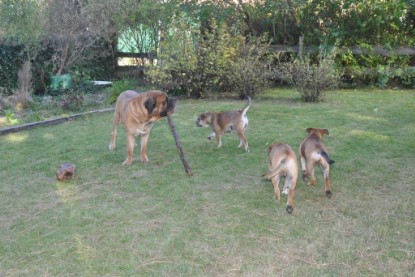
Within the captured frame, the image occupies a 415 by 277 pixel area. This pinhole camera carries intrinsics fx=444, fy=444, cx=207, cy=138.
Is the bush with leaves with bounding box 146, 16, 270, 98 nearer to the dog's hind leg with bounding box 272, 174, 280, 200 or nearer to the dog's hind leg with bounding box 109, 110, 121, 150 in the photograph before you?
the dog's hind leg with bounding box 109, 110, 121, 150

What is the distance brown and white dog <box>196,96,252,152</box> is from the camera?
7.51 meters

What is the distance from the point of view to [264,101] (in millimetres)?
12906

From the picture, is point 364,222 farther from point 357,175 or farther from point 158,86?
point 158,86

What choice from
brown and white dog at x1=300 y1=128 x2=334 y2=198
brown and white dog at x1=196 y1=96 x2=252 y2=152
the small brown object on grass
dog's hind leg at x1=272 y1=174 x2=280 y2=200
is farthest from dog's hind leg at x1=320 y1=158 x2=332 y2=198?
the small brown object on grass

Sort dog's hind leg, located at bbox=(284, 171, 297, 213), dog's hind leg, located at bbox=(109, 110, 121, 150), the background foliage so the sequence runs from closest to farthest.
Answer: dog's hind leg, located at bbox=(284, 171, 297, 213) < dog's hind leg, located at bbox=(109, 110, 121, 150) < the background foliage

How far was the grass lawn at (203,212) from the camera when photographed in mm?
3848

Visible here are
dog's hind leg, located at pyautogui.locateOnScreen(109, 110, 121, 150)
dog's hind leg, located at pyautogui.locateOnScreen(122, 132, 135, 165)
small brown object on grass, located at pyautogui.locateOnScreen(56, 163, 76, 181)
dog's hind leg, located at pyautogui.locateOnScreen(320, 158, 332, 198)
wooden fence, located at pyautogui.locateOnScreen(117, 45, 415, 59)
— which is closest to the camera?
dog's hind leg, located at pyautogui.locateOnScreen(320, 158, 332, 198)

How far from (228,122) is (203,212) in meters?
3.01

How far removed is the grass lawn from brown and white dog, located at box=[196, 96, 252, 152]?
0.25m

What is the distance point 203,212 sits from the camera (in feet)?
16.2

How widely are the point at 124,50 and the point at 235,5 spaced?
5.00 metres

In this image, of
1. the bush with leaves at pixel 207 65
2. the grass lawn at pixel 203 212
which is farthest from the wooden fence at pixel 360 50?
the grass lawn at pixel 203 212

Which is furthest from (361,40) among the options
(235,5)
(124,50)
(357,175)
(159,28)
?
(357,175)

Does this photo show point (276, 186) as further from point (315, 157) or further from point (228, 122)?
point (228, 122)
